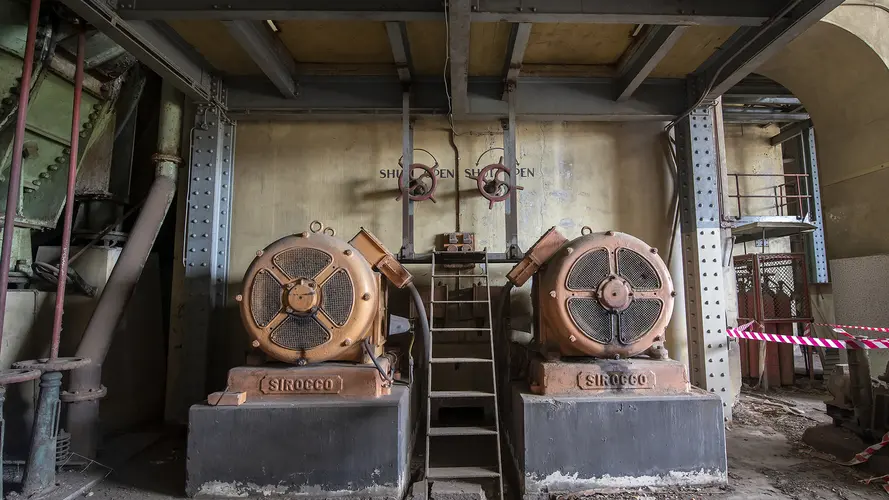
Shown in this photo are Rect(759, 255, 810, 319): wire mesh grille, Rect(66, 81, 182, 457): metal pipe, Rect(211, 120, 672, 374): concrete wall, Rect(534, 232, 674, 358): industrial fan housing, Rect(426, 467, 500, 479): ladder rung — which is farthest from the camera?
Rect(759, 255, 810, 319): wire mesh grille

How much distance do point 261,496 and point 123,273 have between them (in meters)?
2.41

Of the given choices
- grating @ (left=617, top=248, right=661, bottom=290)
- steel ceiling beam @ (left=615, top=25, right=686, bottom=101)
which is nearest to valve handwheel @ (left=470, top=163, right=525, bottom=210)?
steel ceiling beam @ (left=615, top=25, right=686, bottom=101)

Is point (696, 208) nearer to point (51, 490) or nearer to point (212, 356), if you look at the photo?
point (212, 356)

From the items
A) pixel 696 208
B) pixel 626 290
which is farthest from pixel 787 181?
pixel 626 290

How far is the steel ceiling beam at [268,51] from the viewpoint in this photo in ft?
11.7

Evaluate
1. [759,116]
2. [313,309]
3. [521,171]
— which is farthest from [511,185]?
[759,116]

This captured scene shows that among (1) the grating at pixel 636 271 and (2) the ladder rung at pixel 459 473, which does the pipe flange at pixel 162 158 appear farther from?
(1) the grating at pixel 636 271

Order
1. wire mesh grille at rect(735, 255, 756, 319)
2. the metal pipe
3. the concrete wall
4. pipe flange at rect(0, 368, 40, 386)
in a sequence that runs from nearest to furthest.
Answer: pipe flange at rect(0, 368, 40, 386)
the metal pipe
the concrete wall
wire mesh grille at rect(735, 255, 756, 319)

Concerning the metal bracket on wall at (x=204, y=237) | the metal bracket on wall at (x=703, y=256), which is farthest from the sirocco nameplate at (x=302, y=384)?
the metal bracket on wall at (x=703, y=256)

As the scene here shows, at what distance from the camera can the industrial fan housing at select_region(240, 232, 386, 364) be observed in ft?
10.0

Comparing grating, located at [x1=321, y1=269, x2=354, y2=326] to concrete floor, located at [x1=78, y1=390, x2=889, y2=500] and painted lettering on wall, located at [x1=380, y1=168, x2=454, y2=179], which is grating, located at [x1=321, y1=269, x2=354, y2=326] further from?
painted lettering on wall, located at [x1=380, y1=168, x2=454, y2=179]

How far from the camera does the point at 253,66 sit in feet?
14.7

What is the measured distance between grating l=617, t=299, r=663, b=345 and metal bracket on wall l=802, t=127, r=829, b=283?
812 cm

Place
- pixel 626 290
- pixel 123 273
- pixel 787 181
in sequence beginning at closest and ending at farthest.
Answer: pixel 626 290 < pixel 123 273 < pixel 787 181
